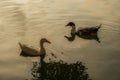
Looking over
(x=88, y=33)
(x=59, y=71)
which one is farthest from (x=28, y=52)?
(x=88, y=33)

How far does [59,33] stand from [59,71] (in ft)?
12.7

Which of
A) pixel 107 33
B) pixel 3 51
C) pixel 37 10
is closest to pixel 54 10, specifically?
pixel 37 10

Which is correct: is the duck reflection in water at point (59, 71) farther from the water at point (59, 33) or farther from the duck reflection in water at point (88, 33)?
the duck reflection in water at point (88, 33)

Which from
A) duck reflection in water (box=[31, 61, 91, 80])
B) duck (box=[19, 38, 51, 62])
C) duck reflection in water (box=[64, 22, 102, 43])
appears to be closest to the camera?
duck reflection in water (box=[31, 61, 91, 80])

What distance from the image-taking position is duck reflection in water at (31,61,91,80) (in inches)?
512

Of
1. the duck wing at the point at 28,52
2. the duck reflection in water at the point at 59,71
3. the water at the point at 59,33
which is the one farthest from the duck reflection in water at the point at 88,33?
the duck reflection in water at the point at 59,71

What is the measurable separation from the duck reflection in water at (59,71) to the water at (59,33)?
242 mm

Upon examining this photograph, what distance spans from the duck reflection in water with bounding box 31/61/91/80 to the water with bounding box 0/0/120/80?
24 cm

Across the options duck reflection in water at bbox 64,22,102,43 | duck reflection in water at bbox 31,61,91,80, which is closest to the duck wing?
duck reflection in water at bbox 31,61,91,80

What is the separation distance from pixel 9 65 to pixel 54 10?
7021mm

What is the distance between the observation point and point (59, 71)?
13.4 metres

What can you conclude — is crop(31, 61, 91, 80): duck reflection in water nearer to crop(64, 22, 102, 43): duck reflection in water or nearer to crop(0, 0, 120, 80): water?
crop(0, 0, 120, 80): water

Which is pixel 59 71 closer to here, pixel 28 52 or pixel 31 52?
pixel 31 52

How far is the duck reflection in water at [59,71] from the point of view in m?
13.0
